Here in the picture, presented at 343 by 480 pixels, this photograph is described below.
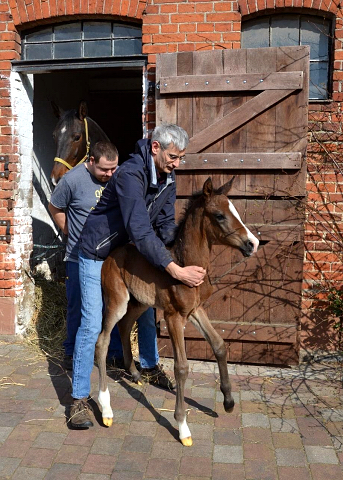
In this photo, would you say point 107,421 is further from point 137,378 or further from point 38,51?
point 38,51

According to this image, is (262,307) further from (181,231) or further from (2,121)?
(2,121)

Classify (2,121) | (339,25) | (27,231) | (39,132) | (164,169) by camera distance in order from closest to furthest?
(164,169) → (339,25) → (2,121) → (27,231) → (39,132)

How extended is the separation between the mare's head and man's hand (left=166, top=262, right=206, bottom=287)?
227 centimetres

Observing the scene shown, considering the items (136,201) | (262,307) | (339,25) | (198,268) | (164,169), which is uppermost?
(339,25)

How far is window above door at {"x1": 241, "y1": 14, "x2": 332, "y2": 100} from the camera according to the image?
4.78m

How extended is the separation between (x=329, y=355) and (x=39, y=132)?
16.0 feet

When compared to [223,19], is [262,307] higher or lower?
lower

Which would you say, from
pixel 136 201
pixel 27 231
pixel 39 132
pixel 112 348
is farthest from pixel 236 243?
pixel 39 132

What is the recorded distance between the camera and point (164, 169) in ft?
11.6

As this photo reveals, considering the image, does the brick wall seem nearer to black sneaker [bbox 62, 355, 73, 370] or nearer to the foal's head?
the foal's head

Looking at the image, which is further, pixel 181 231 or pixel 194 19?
pixel 194 19

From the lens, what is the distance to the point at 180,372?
3428 mm

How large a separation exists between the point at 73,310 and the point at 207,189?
2103mm

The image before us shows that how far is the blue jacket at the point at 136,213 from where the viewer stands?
133 inches
